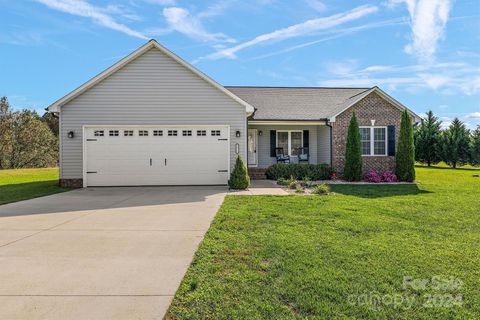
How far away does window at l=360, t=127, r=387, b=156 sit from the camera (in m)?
15.8

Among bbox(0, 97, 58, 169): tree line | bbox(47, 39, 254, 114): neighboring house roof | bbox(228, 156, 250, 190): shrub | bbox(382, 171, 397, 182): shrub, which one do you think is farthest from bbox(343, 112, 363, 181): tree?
bbox(0, 97, 58, 169): tree line

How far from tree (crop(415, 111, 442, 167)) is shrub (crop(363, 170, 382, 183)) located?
1938cm

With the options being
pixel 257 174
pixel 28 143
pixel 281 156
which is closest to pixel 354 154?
pixel 281 156

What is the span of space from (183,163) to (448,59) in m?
14.0

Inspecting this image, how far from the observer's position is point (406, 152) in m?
14.9

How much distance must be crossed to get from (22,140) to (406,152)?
32.7m

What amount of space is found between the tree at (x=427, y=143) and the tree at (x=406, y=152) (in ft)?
60.7

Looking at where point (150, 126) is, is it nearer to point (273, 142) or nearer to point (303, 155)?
point (273, 142)

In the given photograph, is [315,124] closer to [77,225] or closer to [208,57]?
[208,57]

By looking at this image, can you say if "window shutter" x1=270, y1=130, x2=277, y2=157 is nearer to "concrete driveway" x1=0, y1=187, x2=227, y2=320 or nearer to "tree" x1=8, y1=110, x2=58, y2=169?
"concrete driveway" x1=0, y1=187, x2=227, y2=320

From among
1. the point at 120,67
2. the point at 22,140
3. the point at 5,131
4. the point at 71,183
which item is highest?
the point at 120,67

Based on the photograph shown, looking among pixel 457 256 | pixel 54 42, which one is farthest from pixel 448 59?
pixel 54 42

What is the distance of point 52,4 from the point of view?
462 inches

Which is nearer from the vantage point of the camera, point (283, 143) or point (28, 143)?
point (283, 143)
